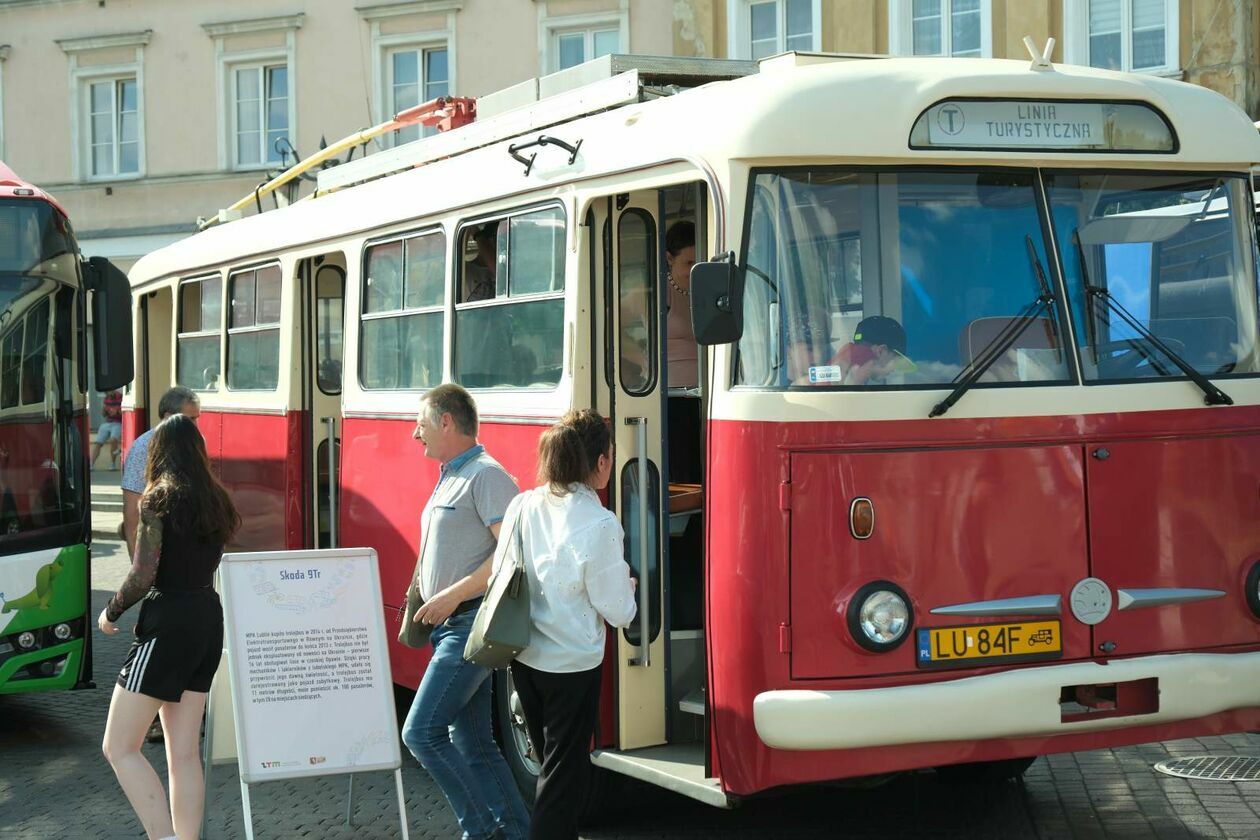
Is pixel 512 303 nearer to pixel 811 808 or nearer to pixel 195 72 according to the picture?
pixel 811 808

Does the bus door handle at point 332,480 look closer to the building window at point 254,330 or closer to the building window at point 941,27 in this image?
the building window at point 254,330

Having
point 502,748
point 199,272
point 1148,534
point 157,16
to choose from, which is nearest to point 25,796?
point 502,748

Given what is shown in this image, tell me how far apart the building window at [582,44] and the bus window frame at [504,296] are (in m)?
19.9

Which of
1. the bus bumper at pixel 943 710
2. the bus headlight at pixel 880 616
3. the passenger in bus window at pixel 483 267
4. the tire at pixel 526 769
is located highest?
the passenger in bus window at pixel 483 267

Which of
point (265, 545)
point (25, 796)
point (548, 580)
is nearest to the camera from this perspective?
point (548, 580)

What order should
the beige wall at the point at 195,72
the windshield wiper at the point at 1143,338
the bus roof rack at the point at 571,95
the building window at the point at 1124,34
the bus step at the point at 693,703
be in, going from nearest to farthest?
1. the windshield wiper at the point at 1143,338
2. the bus step at the point at 693,703
3. the bus roof rack at the point at 571,95
4. the building window at the point at 1124,34
5. the beige wall at the point at 195,72

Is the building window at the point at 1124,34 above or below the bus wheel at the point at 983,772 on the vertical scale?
above

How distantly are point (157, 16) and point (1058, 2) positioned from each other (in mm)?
16032

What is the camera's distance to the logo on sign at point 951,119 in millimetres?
6332

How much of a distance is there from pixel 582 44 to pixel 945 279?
73.2ft

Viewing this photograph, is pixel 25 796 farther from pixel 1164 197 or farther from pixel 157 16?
pixel 157 16

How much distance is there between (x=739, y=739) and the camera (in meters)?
6.14

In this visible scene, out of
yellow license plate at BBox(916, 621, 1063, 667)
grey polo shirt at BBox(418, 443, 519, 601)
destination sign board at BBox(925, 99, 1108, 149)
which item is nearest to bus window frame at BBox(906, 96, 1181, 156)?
destination sign board at BBox(925, 99, 1108, 149)

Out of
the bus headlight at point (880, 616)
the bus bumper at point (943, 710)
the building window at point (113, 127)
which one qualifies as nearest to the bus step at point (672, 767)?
the bus bumper at point (943, 710)
